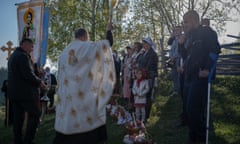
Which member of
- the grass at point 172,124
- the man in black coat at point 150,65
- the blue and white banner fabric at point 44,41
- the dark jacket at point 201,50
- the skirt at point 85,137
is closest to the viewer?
the skirt at point 85,137

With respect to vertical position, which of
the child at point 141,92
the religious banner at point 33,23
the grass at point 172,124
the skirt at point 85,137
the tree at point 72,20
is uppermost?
the tree at point 72,20

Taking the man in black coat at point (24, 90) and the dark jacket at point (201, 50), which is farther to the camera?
the man in black coat at point (24, 90)

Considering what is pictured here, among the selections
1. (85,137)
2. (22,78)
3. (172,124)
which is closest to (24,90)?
(22,78)

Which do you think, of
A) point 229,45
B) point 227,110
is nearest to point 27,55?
point 227,110

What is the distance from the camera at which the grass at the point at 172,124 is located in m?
6.55

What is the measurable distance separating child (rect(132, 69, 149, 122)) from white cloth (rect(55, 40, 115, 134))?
2828mm

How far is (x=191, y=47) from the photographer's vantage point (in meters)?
5.68

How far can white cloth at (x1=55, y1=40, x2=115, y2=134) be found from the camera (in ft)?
17.4

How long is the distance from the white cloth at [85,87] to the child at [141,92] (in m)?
2.83

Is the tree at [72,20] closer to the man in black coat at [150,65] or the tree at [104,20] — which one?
the tree at [104,20]

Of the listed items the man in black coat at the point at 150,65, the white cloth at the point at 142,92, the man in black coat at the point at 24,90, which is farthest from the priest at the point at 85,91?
the man in black coat at the point at 150,65

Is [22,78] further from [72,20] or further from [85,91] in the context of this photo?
[72,20]

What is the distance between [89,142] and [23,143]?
2.11m

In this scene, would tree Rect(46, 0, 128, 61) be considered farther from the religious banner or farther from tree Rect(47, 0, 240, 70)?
the religious banner
